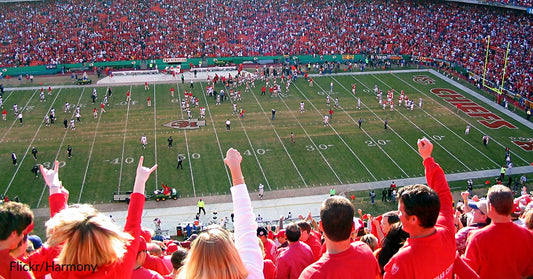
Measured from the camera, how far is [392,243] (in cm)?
531

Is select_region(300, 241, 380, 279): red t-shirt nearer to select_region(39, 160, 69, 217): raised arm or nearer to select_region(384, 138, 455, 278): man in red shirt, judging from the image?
select_region(384, 138, 455, 278): man in red shirt

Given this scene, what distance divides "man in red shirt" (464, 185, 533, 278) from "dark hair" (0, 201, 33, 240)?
4104 mm

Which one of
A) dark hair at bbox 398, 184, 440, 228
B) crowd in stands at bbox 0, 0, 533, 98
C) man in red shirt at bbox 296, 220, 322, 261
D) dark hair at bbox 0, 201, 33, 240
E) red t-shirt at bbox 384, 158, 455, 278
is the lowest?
crowd in stands at bbox 0, 0, 533, 98

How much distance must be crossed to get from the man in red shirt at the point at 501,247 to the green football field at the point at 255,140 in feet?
63.3

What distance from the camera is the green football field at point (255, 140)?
82.8ft

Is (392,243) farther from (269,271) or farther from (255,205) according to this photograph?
(255,205)

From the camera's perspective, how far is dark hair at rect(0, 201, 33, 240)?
396 centimetres

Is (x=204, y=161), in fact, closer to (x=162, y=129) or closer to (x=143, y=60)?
(x=162, y=129)

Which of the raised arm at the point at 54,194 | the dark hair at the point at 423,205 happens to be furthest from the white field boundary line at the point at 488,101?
the raised arm at the point at 54,194

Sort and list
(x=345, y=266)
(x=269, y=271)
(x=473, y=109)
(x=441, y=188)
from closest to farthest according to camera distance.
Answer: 1. (x=345, y=266)
2. (x=441, y=188)
3. (x=269, y=271)
4. (x=473, y=109)

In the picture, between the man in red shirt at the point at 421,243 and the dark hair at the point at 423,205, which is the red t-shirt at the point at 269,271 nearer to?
the man in red shirt at the point at 421,243

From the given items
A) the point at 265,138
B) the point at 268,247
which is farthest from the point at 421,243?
the point at 265,138

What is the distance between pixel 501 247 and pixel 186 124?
2786 centimetres

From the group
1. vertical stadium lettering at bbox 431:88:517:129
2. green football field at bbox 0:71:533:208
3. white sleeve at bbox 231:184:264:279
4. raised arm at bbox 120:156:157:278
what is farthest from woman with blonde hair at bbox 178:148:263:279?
vertical stadium lettering at bbox 431:88:517:129
